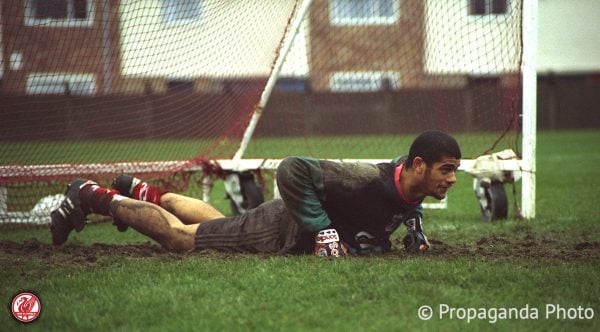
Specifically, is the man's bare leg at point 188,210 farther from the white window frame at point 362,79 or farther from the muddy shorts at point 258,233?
the white window frame at point 362,79

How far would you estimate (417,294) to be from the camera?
438cm

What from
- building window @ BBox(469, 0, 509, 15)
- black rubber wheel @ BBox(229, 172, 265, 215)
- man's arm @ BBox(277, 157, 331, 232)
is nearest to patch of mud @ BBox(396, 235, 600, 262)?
man's arm @ BBox(277, 157, 331, 232)

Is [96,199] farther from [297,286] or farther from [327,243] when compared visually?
[297,286]

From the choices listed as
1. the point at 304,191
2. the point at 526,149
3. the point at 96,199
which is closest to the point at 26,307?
the point at 304,191

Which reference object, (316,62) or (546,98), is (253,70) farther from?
(546,98)

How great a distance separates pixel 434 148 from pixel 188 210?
6.78 ft

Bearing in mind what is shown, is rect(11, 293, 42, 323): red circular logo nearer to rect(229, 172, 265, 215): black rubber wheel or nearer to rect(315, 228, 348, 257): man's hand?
rect(315, 228, 348, 257): man's hand

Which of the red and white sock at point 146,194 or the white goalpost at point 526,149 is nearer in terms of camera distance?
the red and white sock at point 146,194

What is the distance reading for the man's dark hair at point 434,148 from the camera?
5.22 metres

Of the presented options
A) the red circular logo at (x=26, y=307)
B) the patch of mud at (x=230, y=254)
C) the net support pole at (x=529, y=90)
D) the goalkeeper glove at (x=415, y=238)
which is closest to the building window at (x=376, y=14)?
the net support pole at (x=529, y=90)

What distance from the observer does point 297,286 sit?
15.0ft

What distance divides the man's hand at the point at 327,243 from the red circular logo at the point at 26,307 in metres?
1.79

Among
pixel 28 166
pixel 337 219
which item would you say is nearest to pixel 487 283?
pixel 337 219

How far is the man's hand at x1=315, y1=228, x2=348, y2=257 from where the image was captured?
5.38 metres
